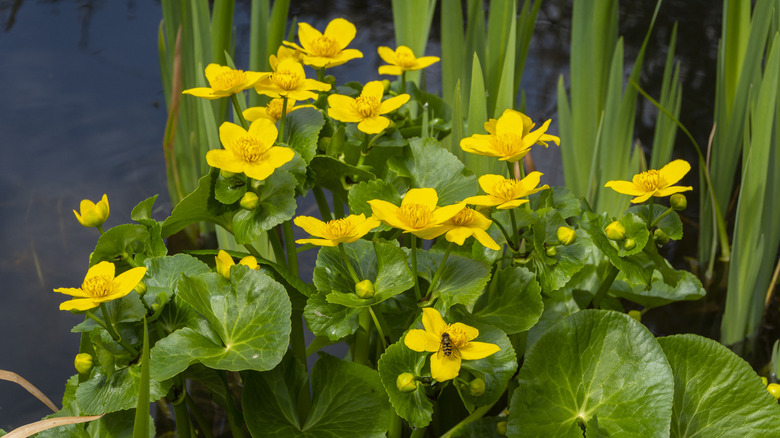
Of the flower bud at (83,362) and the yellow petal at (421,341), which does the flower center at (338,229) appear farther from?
the flower bud at (83,362)

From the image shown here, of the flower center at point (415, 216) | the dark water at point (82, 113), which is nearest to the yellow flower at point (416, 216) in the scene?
the flower center at point (415, 216)

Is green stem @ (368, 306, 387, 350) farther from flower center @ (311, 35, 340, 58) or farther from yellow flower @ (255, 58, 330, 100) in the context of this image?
flower center @ (311, 35, 340, 58)

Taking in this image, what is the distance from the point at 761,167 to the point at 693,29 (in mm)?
1182

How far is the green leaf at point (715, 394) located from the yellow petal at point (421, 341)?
332 millimetres

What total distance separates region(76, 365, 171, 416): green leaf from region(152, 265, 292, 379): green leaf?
0.12 ft

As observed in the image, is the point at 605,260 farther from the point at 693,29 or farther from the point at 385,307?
the point at 693,29

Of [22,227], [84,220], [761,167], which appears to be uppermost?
[84,220]

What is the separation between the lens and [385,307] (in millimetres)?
899

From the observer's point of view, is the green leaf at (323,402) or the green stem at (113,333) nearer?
the green stem at (113,333)

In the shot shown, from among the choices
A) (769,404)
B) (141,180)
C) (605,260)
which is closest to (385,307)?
(605,260)

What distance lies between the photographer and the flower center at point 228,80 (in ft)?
2.78

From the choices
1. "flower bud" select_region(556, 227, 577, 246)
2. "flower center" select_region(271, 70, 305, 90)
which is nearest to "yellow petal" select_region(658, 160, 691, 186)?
"flower bud" select_region(556, 227, 577, 246)

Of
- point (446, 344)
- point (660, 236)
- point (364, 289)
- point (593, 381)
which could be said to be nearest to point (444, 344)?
point (446, 344)

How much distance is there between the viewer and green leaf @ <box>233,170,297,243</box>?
2.74ft
